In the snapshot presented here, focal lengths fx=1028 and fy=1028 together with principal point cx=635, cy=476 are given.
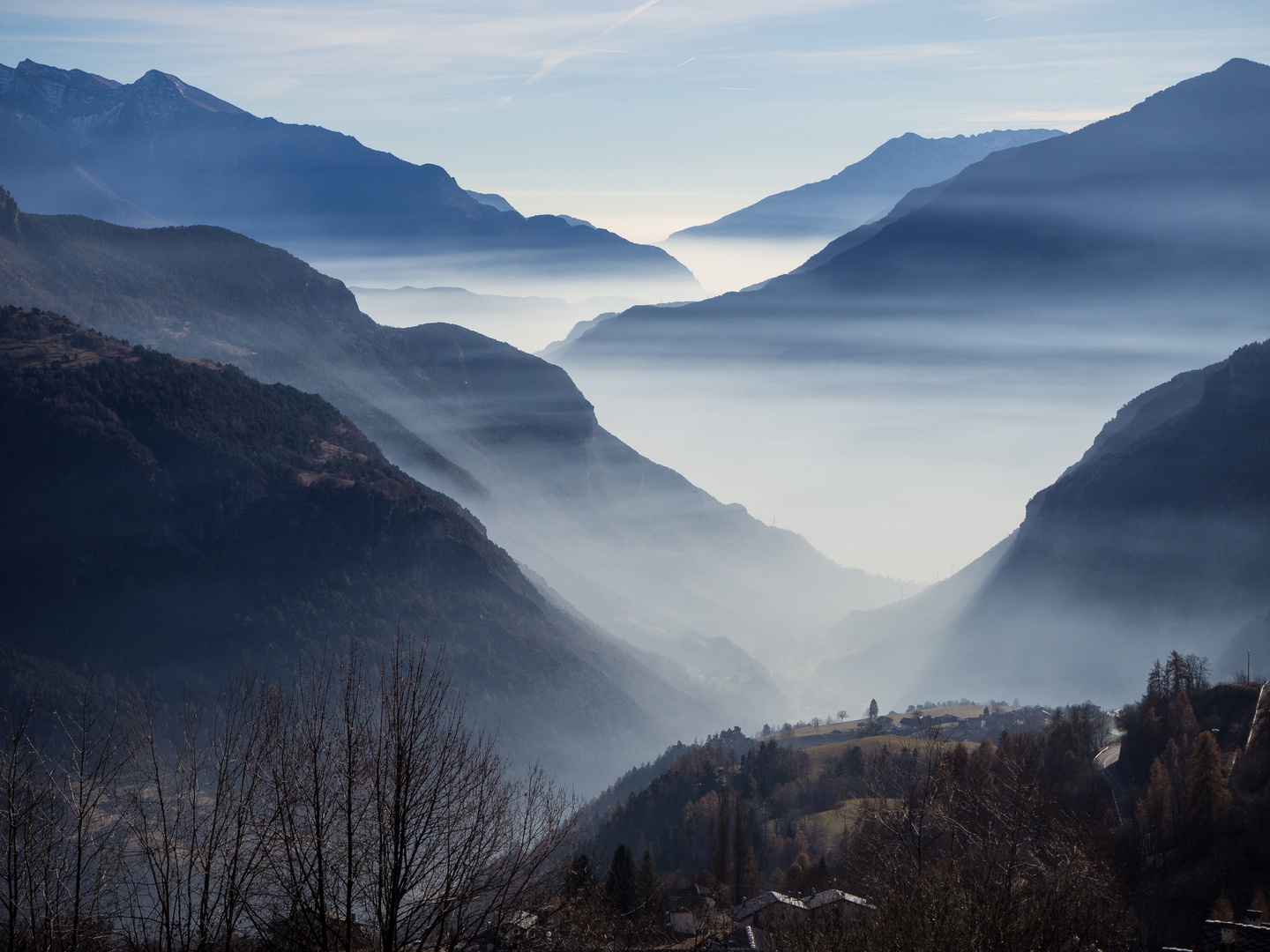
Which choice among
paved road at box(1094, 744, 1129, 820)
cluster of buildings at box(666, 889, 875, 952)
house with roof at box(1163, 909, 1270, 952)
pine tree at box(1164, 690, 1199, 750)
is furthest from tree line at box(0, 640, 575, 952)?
pine tree at box(1164, 690, 1199, 750)

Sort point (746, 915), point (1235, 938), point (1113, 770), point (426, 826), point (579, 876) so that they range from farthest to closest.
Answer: point (1113, 770) → point (746, 915) → point (579, 876) → point (1235, 938) → point (426, 826)

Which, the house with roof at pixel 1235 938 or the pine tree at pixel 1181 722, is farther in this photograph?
the pine tree at pixel 1181 722

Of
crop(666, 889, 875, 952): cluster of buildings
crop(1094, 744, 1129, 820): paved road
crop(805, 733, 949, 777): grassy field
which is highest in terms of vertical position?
crop(805, 733, 949, 777): grassy field

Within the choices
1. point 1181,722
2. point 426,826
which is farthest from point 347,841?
point 1181,722

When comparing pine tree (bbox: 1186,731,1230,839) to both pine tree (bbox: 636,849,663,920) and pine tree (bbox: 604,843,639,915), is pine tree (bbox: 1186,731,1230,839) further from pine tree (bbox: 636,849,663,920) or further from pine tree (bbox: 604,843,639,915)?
pine tree (bbox: 604,843,639,915)

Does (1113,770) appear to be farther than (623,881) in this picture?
Yes

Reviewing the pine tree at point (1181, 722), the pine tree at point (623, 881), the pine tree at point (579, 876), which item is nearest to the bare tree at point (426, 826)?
the pine tree at point (579, 876)

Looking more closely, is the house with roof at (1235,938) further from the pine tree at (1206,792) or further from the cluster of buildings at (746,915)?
the pine tree at (1206,792)

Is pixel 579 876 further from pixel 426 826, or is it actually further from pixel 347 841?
pixel 426 826

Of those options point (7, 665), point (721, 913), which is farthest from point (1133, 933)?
point (7, 665)
